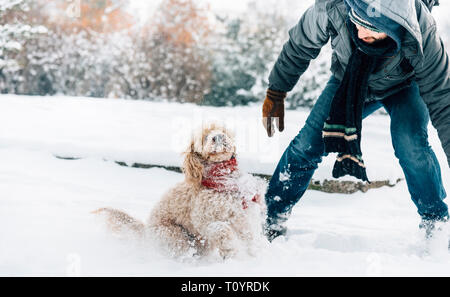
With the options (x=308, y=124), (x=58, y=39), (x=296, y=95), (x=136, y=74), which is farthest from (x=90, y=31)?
(x=308, y=124)

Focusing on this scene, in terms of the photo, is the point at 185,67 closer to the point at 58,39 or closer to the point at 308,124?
the point at 58,39

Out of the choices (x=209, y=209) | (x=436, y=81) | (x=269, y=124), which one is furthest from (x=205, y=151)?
(x=436, y=81)

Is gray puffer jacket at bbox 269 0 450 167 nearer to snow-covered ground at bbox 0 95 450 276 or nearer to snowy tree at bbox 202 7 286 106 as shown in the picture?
snow-covered ground at bbox 0 95 450 276

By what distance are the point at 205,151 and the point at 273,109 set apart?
0.72 m

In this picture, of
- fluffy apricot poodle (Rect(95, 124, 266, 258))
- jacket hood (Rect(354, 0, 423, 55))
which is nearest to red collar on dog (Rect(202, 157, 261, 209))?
fluffy apricot poodle (Rect(95, 124, 266, 258))

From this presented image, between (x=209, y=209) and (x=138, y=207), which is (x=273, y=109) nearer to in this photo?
(x=209, y=209)

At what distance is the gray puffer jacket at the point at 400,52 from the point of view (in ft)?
6.88

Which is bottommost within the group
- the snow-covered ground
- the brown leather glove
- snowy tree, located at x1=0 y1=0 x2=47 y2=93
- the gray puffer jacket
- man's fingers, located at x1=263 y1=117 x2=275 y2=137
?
the snow-covered ground

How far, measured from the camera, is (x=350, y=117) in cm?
247

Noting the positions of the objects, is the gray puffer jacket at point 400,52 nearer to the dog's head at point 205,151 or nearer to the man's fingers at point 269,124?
the man's fingers at point 269,124

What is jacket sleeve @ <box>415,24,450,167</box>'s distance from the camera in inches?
87.0

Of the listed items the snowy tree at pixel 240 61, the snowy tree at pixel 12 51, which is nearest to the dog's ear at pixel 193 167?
the snowy tree at pixel 12 51

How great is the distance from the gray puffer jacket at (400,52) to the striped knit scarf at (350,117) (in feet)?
0.22

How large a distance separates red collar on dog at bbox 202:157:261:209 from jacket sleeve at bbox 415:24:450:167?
994 mm
